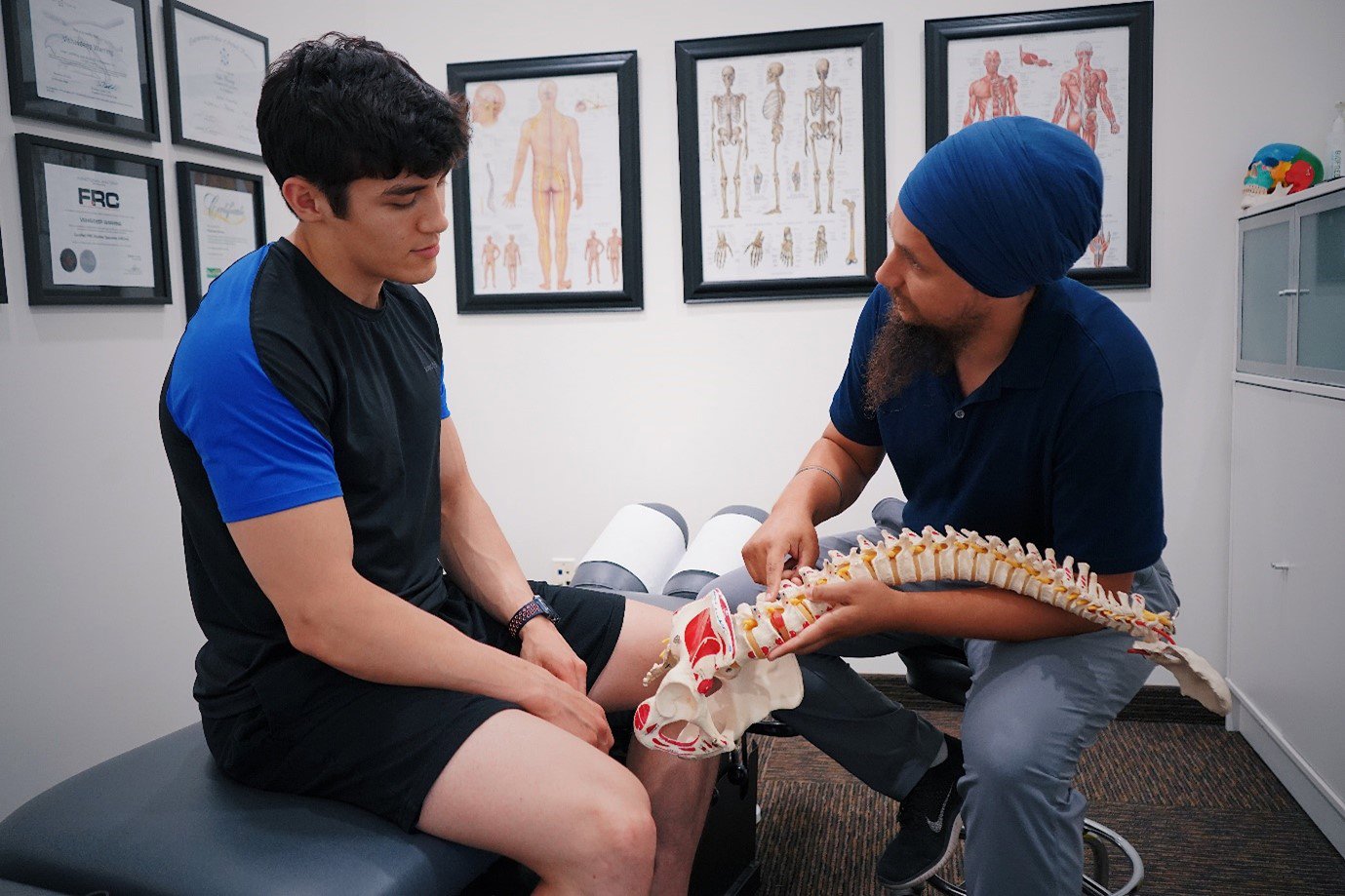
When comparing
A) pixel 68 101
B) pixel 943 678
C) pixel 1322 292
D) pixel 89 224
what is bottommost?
pixel 943 678

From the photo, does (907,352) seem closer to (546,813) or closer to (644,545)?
(546,813)

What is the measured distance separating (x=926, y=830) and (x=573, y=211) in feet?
6.70

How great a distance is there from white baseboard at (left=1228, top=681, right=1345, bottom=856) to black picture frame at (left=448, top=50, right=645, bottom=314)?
193 cm

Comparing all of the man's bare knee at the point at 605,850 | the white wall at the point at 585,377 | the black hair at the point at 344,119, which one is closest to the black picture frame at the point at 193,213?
the white wall at the point at 585,377

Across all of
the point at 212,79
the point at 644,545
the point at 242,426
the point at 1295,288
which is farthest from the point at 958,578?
the point at 212,79

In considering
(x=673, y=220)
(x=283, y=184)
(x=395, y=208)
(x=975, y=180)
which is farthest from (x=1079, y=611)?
(x=673, y=220)

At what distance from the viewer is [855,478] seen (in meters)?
1.80

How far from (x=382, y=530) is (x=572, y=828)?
0.47 metres

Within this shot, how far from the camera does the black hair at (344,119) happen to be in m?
A: 1.25

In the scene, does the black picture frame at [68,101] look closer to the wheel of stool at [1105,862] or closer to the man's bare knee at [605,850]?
the man's bare knee at [605,850]

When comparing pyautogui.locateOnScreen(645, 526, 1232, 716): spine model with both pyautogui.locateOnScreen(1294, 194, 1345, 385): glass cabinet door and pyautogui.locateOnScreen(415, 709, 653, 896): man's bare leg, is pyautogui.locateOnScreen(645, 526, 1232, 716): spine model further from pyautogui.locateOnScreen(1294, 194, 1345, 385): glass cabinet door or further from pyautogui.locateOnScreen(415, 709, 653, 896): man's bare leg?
pyautogui.locateOnScreen(1294, 194, 1345, 385): glass cabinet door

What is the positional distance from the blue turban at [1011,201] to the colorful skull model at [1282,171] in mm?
1469

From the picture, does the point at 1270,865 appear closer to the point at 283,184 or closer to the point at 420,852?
the point at 420,852

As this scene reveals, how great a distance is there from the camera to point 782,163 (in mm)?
2869
